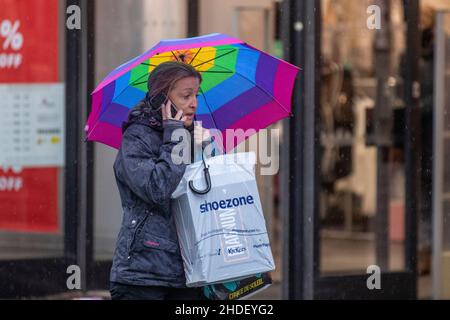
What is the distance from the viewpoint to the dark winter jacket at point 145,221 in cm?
411

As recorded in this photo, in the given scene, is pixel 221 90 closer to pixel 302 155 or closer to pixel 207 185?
pixel 207 185

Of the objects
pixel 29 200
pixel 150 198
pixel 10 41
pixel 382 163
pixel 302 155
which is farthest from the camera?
pixel 382 163

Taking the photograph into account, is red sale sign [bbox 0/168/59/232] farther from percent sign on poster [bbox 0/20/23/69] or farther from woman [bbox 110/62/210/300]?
woman [bbox 110/62/210/300]

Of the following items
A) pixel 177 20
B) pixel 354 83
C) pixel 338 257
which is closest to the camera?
pixel 177 20

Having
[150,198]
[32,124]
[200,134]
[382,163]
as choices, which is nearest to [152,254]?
[150,198]

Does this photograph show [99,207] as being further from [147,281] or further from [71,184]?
[147,281]

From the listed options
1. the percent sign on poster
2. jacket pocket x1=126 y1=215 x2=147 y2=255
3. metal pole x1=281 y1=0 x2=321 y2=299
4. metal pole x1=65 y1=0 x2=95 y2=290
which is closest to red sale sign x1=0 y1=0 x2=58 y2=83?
the percent sign on poster

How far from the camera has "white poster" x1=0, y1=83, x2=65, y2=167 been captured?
22.3 ft

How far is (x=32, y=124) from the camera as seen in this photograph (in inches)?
270

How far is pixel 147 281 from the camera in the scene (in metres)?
4.14

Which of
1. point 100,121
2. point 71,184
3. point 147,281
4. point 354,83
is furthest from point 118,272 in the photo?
point 354,83

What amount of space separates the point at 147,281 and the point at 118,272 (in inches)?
5.0

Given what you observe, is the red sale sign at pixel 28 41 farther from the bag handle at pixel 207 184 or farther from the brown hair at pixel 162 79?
the bag handle at pixel 207 184

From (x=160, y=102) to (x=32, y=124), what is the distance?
282 cm
